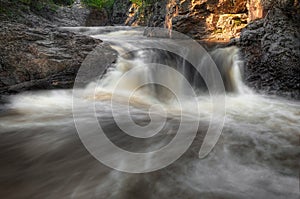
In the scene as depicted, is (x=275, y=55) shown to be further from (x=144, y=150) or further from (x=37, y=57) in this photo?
(x=37, y=57)

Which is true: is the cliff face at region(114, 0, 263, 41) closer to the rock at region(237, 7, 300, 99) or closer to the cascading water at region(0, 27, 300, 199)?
the rock at region(237, 7, 300, 99)

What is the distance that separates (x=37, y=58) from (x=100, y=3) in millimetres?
21767

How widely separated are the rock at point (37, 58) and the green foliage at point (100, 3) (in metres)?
18.4

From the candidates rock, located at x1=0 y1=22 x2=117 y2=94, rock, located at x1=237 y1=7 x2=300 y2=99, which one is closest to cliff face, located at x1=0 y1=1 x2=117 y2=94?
rock, located at x1=0 y1=22 x2=117 y2=94

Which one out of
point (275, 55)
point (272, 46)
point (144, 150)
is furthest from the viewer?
point (272, 46)

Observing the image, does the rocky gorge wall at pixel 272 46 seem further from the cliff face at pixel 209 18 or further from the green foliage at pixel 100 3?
the green foliage at pixel 100 3

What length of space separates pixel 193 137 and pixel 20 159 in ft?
6.34

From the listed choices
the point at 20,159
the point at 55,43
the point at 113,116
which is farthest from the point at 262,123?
the point at 55,43

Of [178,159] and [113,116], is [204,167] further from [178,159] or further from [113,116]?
[113,116]

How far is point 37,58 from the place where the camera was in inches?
191

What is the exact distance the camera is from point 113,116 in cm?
383

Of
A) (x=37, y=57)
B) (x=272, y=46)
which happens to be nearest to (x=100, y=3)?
(x=37, y=57)

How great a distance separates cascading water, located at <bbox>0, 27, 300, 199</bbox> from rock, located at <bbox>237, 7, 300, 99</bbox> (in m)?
0.42

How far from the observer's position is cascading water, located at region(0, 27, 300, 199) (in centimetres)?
186
